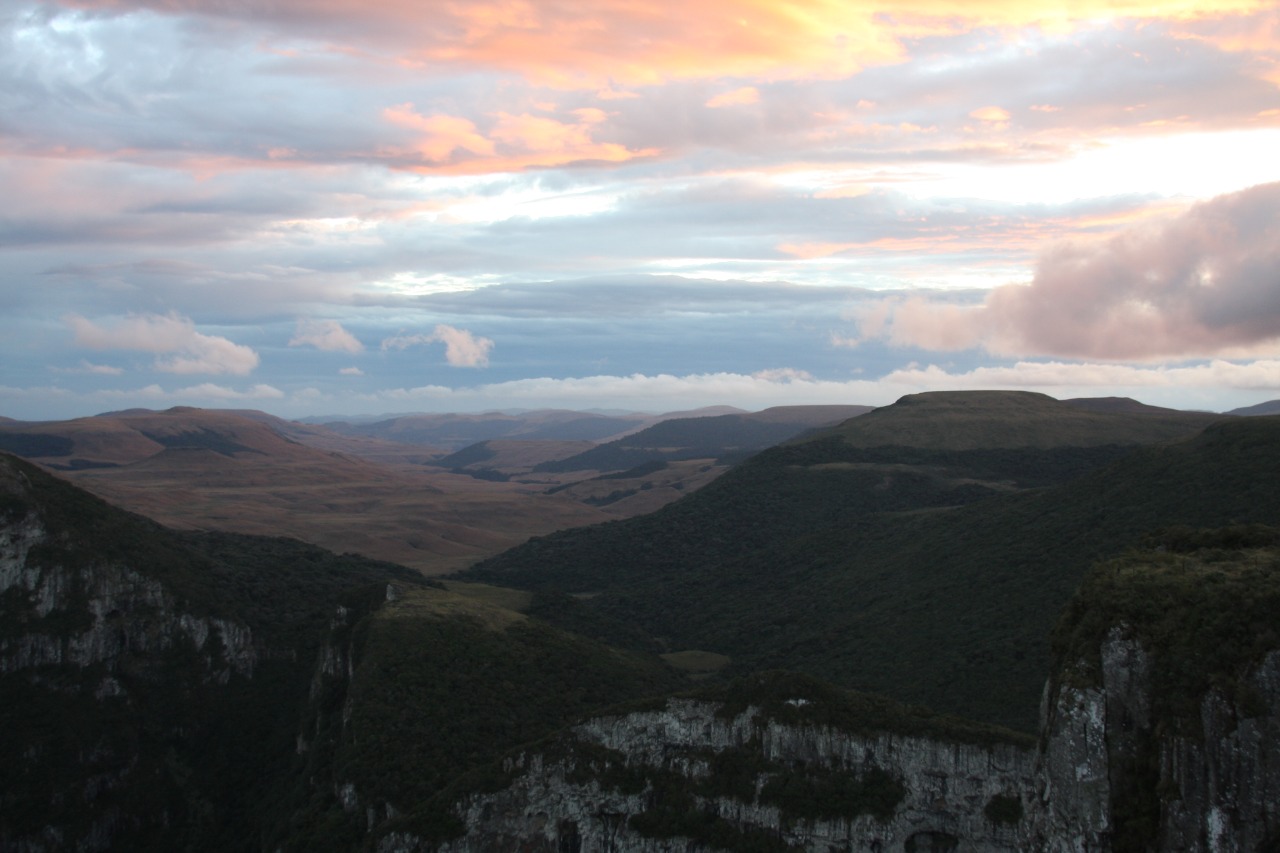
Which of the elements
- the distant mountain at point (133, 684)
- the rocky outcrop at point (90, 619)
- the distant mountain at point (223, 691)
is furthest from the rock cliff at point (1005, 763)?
the rocky outcrop at point (90, 619)

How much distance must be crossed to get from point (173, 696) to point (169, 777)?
10389 millimetres

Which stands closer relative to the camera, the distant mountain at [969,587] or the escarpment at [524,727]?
the escarpment at [524,727]

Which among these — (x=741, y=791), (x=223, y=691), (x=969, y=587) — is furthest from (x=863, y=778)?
(x=223, y=691)

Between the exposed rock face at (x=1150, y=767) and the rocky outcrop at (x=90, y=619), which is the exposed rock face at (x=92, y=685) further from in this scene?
the exposed rock face at (x=1150, y=767)

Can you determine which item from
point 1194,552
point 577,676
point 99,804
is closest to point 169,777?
point 99,804

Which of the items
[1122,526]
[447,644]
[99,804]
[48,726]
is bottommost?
[99,804]

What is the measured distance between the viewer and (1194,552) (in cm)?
4294

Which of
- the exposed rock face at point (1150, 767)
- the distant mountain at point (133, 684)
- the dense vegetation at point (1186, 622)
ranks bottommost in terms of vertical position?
the distant mountain at point (133, 684)

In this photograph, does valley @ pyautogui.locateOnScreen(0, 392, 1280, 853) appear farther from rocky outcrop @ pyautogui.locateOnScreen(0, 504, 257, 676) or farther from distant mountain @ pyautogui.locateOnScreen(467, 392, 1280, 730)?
distant mountain @ pyautogui.locateOnScreen(467, 392, 1280, 730)

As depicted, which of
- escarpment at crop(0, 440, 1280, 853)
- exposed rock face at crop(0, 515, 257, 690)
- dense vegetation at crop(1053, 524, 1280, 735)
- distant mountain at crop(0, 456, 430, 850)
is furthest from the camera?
exposed rock face at crop(0, 515, 257, 690)

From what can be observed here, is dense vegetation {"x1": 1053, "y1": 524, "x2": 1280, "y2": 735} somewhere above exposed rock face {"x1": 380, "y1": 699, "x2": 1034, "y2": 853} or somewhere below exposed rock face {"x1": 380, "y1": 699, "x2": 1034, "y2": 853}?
above

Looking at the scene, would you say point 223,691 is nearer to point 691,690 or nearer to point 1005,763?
point 691,690

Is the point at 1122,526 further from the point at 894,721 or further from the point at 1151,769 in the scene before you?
the point at 1151,769

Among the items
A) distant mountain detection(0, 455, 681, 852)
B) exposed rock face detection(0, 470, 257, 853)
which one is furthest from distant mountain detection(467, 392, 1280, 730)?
exposed rock face detection(0, 470, 257, 853)
